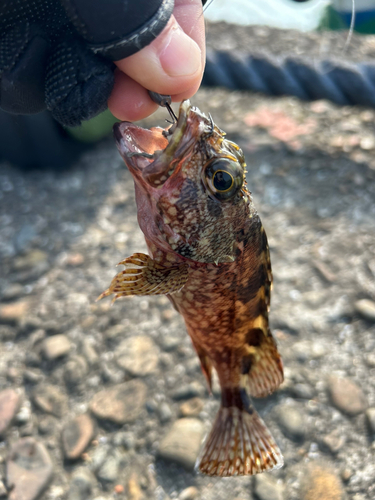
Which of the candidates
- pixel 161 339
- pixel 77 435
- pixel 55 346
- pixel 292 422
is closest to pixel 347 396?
pixel 292 422

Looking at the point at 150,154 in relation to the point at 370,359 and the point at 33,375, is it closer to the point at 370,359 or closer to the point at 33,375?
the point at 33,375

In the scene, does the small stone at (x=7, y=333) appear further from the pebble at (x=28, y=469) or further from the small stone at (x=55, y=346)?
the pebble at (x=28, y=469)

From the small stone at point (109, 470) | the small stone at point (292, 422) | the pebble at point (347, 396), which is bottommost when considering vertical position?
the pebble at point (347, 396)

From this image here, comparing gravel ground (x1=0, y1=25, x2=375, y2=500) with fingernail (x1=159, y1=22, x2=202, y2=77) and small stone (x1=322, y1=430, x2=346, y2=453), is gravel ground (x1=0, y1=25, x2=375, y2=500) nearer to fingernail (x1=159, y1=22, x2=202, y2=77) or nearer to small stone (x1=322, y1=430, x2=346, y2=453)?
small stone (x1=322, y1=430, x2=346, y2=453)

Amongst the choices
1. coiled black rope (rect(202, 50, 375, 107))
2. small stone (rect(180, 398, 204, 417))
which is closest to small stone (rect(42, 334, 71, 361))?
small stone (rect(180, 398, 204, 417))

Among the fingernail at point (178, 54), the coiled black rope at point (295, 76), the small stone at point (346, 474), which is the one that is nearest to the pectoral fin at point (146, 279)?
the fingernail at point (178, 54)

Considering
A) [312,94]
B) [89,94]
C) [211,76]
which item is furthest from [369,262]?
[211,76]

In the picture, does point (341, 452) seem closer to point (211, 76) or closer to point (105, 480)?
point (105, 480)
